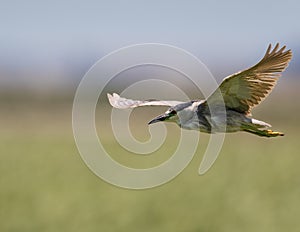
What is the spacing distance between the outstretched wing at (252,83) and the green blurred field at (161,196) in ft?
49.2

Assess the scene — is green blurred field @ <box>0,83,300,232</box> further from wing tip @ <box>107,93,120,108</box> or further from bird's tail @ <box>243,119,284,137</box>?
bird's tail @ <box>243,119,284,137</box>

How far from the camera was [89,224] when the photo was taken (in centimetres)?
1936

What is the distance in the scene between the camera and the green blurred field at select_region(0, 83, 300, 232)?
62.3 ft

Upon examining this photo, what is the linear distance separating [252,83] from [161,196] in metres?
19.6

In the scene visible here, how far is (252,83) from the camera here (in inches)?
129

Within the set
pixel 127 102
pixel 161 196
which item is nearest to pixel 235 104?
pixel 127 102

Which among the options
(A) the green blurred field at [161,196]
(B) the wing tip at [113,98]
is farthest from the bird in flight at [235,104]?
(A) the green blurred field at [161,196]

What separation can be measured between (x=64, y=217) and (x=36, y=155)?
37.3 feet

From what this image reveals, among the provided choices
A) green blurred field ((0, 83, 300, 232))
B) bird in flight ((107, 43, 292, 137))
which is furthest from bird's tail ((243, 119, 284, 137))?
green blurred field ((0, 83, 300, 232))

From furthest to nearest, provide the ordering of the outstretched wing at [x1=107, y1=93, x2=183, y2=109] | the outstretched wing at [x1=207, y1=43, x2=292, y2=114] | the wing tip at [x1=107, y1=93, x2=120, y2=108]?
the wing tip at [x1=107, y1=93, x2=120, y2=108] → the outstretched wing at [x1=107, y1=93, x2=183, y2=109] → the outstretched wing at [x1=207, y1=43, x2=292, y2=114]

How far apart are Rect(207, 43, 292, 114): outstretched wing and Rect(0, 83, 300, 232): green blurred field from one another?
14991mm

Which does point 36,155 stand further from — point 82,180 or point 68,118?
point 68,118

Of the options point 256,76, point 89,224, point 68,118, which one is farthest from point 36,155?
point 256,76

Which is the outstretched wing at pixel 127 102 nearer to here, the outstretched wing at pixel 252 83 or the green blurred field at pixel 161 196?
the outstretched wing at pixel 252 83
